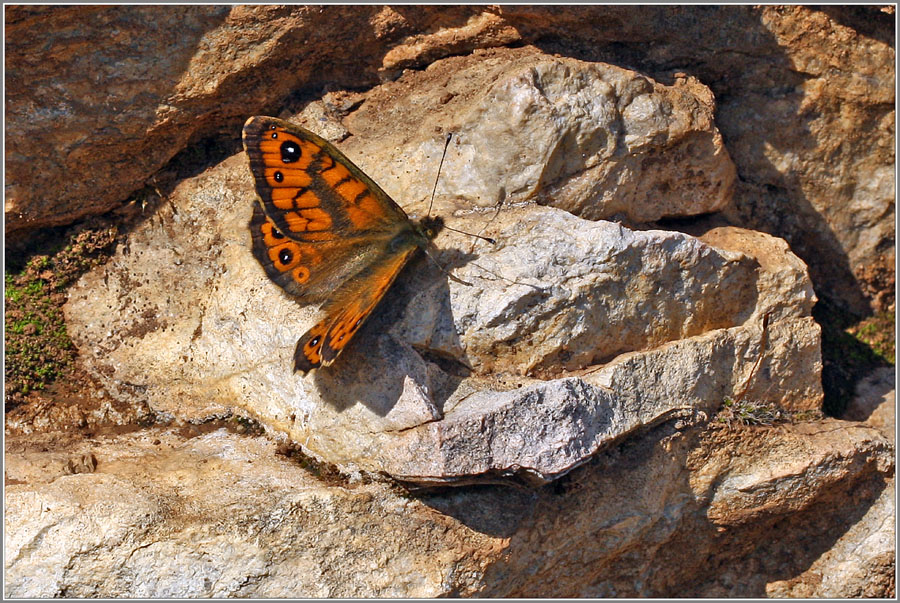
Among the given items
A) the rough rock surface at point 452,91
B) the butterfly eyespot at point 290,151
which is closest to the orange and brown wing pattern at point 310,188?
the butterfly eyespot at point 290,151

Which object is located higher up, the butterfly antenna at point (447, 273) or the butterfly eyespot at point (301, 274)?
the butterfly antenna at point (447, 273)

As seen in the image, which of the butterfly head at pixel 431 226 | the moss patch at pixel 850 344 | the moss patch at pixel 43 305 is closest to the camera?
the butterfly head at pixel 431 226

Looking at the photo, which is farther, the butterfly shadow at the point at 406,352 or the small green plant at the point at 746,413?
the small green plant at the point at 746,413

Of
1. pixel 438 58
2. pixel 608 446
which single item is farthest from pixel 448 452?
pixel 438 58

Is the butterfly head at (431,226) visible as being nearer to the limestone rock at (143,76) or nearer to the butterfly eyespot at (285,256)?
the butterfly eyespot at (285,256)

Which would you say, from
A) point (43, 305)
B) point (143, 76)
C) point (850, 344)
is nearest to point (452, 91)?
point (143, 76)

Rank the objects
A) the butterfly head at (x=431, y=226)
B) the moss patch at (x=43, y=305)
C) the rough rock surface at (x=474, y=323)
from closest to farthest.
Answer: the rough rock surface at (x=474, y=323)
the butterfly head at (x=431, y=226)
the moss patch at (x=43, y=305)
